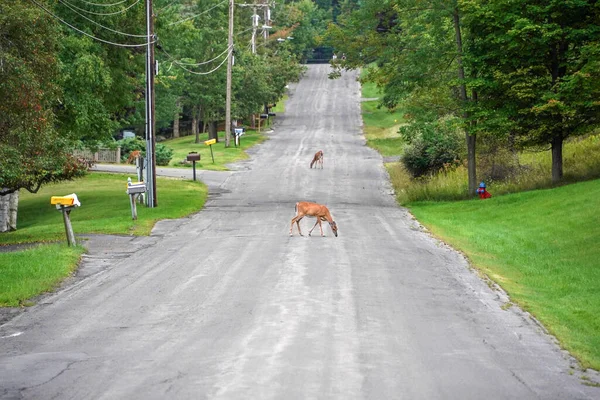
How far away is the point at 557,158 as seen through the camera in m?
36.9

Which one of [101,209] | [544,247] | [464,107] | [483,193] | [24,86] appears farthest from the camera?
[464,107]

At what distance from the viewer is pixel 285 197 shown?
4100 cm

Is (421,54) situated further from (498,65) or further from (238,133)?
(238,133)

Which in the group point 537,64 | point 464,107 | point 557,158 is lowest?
point 557,158

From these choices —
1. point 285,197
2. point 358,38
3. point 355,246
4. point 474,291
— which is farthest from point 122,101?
point 474,291

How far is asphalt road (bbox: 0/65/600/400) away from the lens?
1084 cm

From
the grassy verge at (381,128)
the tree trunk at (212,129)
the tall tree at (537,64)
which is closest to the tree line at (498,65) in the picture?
the tall tree at (537,64)

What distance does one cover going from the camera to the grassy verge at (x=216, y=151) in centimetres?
5769

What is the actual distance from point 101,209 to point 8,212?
408 cm

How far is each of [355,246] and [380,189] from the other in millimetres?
20865

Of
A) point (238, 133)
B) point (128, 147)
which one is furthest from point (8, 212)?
point (238, 133)

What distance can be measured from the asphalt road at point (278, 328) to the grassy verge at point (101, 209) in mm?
3089

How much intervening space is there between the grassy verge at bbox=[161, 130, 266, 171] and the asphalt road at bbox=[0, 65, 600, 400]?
29.9 metres

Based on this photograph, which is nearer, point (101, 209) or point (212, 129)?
point (101, 209)
